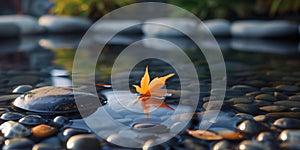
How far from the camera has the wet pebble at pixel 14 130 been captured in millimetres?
1253

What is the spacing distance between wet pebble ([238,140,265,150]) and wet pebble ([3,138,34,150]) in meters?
0.77

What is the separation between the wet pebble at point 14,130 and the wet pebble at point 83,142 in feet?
0.70

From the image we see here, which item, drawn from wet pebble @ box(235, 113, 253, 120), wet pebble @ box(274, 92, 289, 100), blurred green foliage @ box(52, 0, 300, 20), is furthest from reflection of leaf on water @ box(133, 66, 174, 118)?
blurred green foliage @ box(52, 0, 300, 20)

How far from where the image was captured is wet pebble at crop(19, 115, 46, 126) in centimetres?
140

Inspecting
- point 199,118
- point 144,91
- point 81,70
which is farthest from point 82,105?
point 81,70

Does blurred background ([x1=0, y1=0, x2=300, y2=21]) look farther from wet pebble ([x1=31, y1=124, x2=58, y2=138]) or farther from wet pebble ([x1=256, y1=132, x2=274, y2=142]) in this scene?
wet pebble ([x1=31, y1=124, x2=58, y2=138])

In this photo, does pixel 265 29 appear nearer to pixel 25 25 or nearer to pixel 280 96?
pixel 280 96

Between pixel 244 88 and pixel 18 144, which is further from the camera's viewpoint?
pixel 244 88

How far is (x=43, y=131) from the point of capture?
1.29 meters

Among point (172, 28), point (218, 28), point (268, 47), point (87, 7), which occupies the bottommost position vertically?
point (268, 47)

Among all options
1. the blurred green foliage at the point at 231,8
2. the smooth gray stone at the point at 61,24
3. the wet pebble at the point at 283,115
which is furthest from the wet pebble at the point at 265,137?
the smooth gray stone at the point at 61,24

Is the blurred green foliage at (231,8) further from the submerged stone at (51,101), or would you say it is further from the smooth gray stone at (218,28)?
the submerged stone at (51,101)

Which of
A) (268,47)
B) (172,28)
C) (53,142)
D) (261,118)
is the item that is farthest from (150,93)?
(172,28)

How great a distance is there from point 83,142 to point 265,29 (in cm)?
628
